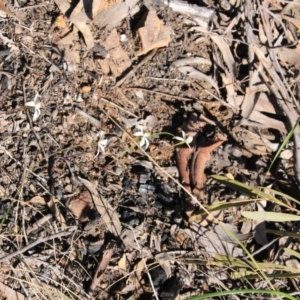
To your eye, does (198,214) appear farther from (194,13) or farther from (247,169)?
(194,13)

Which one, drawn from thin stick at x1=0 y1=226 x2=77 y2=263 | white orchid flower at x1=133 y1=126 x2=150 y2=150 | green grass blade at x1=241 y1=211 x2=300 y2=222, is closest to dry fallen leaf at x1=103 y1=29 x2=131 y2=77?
white orchid flower at x1=133 y1=126 x2=150 y2=150

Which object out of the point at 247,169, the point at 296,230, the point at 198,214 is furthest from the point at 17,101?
the point at 296,230

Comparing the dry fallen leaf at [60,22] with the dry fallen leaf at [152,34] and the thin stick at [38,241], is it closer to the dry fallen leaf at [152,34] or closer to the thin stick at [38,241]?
the dry fallen leaf at [152,34]

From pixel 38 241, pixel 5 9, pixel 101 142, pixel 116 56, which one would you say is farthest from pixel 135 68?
pixel 38 241

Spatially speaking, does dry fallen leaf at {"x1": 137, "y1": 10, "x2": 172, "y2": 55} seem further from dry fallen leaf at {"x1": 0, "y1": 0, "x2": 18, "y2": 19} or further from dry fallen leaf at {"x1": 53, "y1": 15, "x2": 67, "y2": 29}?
dry fallen leaf at {"x1": 0, "y1": 0, "x2": 18, "y2": 19}

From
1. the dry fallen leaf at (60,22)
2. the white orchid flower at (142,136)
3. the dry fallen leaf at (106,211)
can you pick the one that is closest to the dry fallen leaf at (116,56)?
the dry fallen leaf at (60,22)

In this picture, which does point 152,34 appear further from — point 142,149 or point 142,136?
point 142,149

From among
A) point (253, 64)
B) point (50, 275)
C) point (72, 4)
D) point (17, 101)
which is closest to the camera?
point (50, 275)
